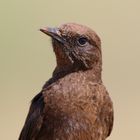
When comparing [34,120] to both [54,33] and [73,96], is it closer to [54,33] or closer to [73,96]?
[73,96]

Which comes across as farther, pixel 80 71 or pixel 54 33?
pixel 80 71

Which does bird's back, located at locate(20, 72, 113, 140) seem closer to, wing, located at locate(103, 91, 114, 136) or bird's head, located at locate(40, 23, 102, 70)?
wing, located at locate(103, 91, 114, 136)

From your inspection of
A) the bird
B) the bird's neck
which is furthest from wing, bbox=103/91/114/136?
the bird's neck

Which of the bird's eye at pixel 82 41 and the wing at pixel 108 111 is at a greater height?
the bird's eye at pixel 82 41

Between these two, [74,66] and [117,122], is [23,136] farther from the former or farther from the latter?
[117,122]

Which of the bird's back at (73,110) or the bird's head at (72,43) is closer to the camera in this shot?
the bird's back at (73,110)

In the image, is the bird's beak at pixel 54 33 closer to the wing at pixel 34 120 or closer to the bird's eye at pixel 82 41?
the bird's eye at pixel 82 41

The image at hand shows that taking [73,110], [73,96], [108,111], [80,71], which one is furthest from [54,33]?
[108,111]

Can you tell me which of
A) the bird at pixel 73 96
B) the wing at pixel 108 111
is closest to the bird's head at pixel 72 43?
the bird at pixel 73 96
